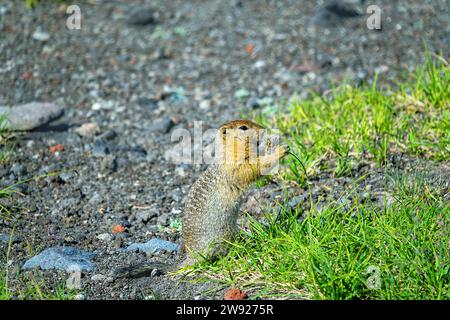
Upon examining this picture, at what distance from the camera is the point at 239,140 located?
4910 mm

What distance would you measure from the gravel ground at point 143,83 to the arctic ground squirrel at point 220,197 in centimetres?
23

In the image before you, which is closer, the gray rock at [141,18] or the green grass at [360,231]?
the green grass at [360,231]

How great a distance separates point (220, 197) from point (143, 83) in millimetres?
4330

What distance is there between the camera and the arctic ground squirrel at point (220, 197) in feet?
15.6

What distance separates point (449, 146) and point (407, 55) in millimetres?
3106

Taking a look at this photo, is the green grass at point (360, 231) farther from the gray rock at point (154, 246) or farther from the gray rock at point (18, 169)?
the gray rock at point (18, 169)

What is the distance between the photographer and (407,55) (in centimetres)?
873

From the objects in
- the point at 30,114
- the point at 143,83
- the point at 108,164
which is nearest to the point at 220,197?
the point at 108,164

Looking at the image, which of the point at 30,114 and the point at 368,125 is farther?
the point at 30,114

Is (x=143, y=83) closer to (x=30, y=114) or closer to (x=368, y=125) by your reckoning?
(x=30, y=114)

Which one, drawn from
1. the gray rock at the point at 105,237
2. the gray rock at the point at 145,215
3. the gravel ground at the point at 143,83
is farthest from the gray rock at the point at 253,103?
the gray rock at the point at 105,237

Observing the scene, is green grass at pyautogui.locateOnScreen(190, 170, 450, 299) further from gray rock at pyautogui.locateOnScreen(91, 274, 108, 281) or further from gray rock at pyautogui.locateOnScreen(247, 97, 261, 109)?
gray rock at pyautogui.locateOnScreen(247, 97, 261, 109)

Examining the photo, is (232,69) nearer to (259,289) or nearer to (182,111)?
(182,111)

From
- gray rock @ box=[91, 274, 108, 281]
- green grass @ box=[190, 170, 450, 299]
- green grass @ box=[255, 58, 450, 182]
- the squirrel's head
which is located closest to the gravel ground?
gray rock @ box=[91, 274, 108, 281]
